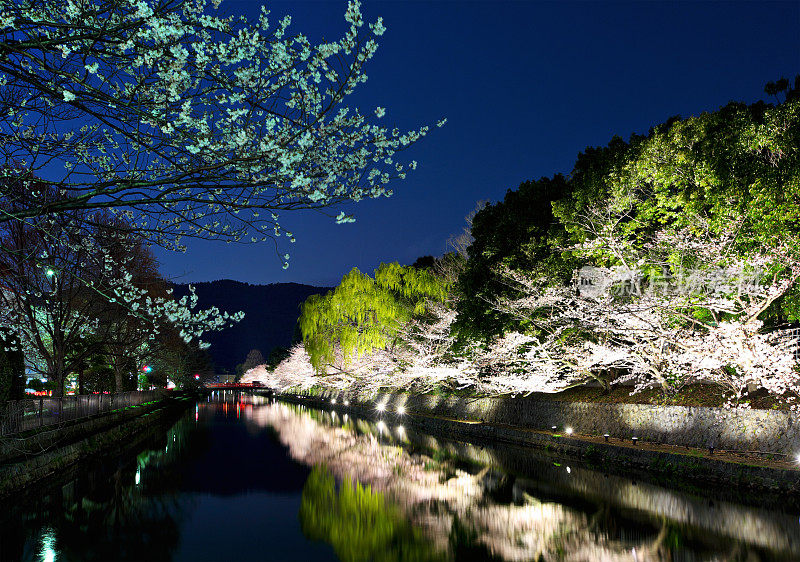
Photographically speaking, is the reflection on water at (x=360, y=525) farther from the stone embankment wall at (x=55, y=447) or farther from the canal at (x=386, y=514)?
the stone embankment wall at (x=55, y=447)

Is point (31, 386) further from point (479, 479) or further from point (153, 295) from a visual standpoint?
point (479, 479)

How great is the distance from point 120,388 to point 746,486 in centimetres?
3655

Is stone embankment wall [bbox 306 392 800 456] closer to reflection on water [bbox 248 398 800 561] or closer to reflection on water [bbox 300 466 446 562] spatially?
reflection on water [bbox 248 398 800 561]

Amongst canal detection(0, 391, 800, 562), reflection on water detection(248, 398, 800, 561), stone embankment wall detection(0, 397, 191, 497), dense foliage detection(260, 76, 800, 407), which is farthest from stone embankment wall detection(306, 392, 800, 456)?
stone embankment wall detection(0, 397, 191, 497)

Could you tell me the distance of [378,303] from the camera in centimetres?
3594

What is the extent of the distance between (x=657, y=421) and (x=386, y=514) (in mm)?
10054

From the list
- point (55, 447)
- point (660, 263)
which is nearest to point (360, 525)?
point (55, 447)

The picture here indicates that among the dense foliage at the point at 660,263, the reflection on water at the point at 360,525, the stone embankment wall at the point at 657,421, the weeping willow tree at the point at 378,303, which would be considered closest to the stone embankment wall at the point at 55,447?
the reflection on water at the point at 360,525

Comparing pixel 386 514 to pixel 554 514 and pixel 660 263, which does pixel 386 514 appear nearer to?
pixel 554 514

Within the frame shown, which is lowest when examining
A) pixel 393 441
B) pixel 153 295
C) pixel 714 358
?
pixel 393 441

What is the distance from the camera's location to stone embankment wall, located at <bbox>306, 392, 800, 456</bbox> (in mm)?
13062

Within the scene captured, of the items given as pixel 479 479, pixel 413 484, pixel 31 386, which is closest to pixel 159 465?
pixel 413 484

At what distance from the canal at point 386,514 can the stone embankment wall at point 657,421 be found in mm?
2467

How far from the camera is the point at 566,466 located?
15.8m
